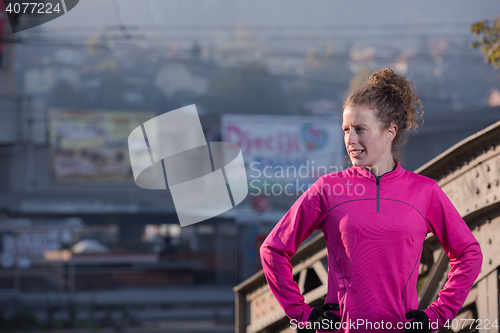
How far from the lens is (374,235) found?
2.16 metres

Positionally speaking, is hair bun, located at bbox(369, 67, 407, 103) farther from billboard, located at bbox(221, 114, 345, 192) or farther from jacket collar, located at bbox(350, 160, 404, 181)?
billboard, located at bbox(221, 114, 345, 192)

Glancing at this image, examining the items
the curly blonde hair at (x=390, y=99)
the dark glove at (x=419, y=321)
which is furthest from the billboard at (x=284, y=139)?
the dark glove at (x=419, y=321)

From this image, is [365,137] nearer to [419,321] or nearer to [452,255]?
[452,255]

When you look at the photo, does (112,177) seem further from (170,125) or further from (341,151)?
(341,151)

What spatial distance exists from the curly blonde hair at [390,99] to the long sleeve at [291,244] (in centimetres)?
38

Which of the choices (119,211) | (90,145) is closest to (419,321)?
(119,211)

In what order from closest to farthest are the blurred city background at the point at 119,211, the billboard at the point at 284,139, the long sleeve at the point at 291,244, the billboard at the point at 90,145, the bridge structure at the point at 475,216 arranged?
the long sleeve at the point at 291,244, the bridge structure at the point at 475,216, the blurred city background at the point at 119,211, the billboard at the point at 284,139, the billboard at the point at 90,145

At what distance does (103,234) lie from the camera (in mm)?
26828

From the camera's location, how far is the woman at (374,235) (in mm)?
2160

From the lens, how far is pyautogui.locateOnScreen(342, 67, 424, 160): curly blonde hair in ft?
7.38

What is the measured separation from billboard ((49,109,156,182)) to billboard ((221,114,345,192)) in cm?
746

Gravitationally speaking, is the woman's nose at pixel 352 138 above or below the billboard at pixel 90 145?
below

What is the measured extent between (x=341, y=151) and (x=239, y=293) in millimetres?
27187

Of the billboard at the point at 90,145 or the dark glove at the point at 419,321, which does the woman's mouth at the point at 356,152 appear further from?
the billboard at the point at 90,145
